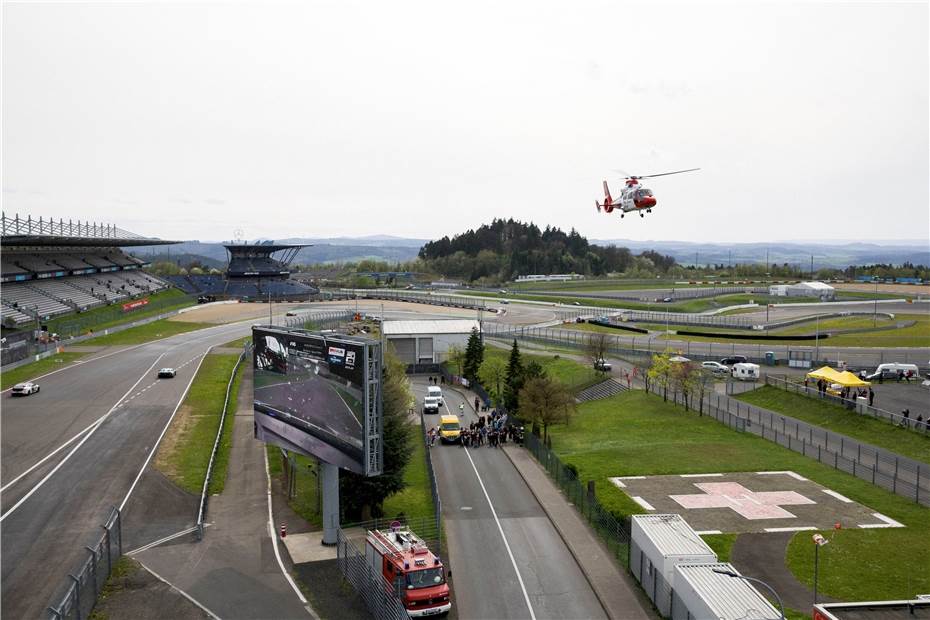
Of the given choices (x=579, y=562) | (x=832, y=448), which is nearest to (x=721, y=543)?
(x=579, y=562)

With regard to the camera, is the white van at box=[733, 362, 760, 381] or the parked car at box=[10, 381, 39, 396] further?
the white van at box=[733, 362, 760, 381]

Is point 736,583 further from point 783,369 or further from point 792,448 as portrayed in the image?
point 783,369

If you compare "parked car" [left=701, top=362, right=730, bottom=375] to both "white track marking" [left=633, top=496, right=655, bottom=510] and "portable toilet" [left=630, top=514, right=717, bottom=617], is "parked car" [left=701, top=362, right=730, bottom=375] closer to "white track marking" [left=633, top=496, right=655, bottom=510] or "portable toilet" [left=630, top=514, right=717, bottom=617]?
"white track marking" [left=633, top=496, right=655, bottom=510]

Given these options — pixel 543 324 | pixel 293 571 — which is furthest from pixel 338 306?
pixel 293 571

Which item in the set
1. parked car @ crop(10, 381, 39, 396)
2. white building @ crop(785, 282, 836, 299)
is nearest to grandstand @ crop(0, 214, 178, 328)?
parked car @ crop(10, 381, 39, 396)

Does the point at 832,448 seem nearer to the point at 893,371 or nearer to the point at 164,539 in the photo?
the point at 893,371

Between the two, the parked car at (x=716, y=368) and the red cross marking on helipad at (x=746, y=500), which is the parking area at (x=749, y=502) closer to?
the red cross marking on helipad at (x=746, y=500)
